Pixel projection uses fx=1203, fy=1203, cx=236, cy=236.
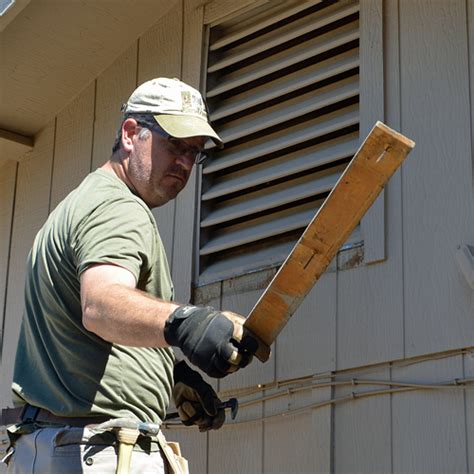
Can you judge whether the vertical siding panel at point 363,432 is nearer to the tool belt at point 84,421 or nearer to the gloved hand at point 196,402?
the gloved hand at point 196,402

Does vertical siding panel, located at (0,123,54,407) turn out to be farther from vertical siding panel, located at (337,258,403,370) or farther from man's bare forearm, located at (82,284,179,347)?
man's bare forearm, located at (82,284,179,347)

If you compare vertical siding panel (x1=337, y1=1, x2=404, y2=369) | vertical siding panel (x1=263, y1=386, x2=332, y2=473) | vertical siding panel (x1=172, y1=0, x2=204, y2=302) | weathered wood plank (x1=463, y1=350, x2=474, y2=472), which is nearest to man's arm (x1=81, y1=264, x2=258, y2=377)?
weathered wood plank (x1=463, y1=350, x2=474, y2=472)

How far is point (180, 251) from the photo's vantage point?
4734 mm

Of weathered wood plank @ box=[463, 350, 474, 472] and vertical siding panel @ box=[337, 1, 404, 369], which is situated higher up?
vertical siding panel @ box=[337, 1, 404, 369]

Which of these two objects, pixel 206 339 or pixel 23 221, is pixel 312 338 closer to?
pixel 206 339

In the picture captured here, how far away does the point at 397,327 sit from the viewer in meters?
3.81

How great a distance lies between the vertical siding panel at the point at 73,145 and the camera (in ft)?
17.9

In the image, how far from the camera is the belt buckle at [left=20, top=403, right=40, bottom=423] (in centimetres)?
307

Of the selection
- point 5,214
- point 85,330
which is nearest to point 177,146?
point 85,330

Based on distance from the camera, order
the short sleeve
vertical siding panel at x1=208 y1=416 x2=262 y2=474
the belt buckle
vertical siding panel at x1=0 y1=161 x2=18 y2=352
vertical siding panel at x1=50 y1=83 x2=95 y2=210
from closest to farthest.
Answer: the short sleeve, the belt buckle, vertical siding panel at x1=208 y1=416 x2=262 y2=474, vertical siding panel at x1=50 y1=83 x2=95 y2=210, vertical siding panel at x1=0 y1=161 x2=18 y2=352

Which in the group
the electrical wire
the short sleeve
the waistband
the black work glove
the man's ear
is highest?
the man's ear

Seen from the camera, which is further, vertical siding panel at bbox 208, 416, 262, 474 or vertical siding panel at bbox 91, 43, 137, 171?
vertical siding panel at bbox 91, 43, 137, 171

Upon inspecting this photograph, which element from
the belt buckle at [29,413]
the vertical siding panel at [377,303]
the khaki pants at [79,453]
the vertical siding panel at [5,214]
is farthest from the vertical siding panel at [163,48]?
the khaki pants at [79,453]

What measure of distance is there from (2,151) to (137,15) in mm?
1097
